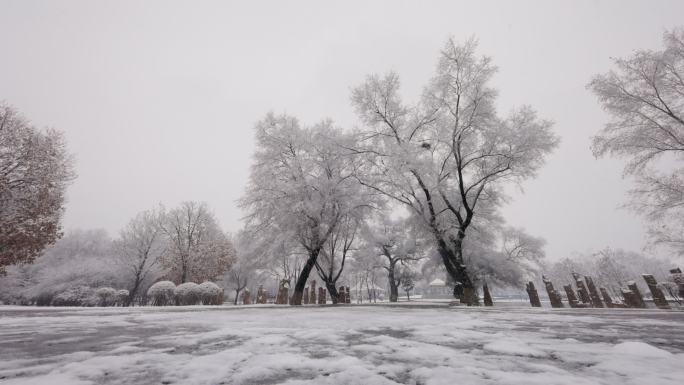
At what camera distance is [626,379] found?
54.2 inches

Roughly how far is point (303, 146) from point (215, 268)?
61.3 ft

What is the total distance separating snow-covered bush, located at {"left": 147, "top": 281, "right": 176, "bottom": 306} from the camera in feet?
55.9

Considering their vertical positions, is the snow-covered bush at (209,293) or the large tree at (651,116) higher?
the large tree at (651,116)

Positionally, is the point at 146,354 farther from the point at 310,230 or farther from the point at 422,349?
the point at 310,230

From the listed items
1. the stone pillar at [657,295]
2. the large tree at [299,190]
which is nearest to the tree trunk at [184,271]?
the large tree at [299,190]

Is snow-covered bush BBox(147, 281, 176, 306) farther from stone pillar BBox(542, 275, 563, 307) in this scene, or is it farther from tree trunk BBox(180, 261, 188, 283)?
stone pillar BBox(542, 275, 563, 307)

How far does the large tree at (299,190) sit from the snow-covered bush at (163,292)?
23.7 feet

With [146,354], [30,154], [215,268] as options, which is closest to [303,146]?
[30,154]

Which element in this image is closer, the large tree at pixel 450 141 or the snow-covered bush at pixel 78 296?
the large tree at pixel 450 141

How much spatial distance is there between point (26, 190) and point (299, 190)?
13.4m

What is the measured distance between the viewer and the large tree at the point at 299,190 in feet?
47.2

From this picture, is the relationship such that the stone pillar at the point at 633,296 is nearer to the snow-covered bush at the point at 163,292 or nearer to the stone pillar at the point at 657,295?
the stone pillar at the point at 657,295

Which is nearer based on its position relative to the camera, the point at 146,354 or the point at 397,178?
the point at 146,354

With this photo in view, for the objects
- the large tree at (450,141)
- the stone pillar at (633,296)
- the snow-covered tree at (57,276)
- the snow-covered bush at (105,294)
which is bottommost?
the stone pillar at (633,296)
